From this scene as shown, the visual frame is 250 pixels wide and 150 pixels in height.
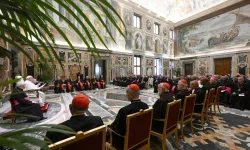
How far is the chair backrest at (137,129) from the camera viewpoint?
1.85 meters

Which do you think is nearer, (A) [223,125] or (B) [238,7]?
(A) [223,125]

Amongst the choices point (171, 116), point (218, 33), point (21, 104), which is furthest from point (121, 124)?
point (218, 33)

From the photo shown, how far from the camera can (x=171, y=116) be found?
101 inches

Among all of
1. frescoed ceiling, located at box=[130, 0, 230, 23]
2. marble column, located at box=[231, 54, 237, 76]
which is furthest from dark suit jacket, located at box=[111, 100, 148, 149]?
frescoed ceiling, located at box=[130, 0, 230, 23]

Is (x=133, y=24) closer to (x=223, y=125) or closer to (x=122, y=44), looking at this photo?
(x=122, y=44)

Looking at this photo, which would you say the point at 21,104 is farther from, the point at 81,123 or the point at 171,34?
the point at 171,34

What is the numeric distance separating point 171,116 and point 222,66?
1702cm

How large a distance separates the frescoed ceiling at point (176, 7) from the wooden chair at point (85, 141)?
1811 cm

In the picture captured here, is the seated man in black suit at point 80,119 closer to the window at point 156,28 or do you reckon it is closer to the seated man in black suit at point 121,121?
the seated man in black suit at point 121,121

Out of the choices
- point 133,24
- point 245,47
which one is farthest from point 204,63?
point 133,24

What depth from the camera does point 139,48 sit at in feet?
57.4

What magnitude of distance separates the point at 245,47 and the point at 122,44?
40.6 feet

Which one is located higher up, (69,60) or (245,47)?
(245,47)

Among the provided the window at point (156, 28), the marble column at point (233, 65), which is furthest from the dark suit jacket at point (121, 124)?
the window at point (156, 28)
